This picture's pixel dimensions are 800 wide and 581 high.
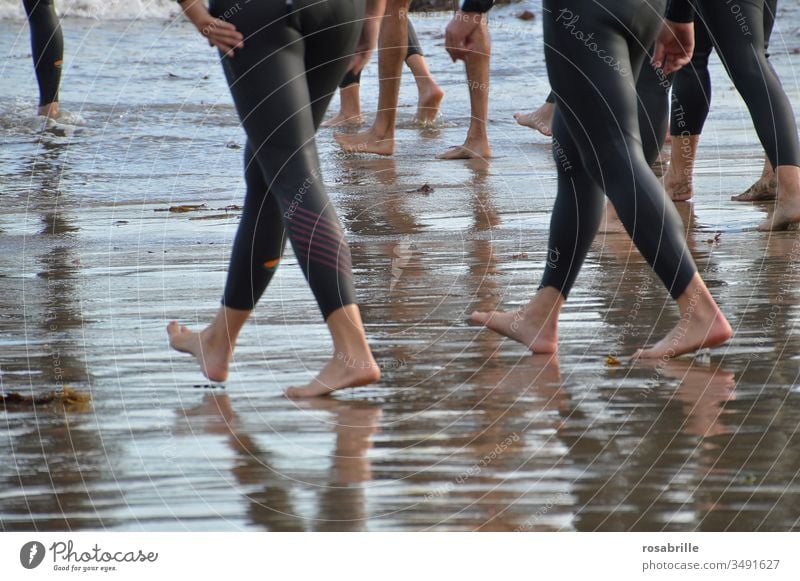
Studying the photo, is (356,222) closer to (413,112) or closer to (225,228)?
(225,228)

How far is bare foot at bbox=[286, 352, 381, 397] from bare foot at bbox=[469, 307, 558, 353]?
2.04ft

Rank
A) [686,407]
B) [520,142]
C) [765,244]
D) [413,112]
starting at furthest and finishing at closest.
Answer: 1. [413,112]
2. [520,142]
3. [765,244]
4. [686,407]

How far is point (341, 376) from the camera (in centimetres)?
338

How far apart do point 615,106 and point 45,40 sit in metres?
6.84

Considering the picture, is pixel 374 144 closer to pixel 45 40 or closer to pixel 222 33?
pixel 45 40

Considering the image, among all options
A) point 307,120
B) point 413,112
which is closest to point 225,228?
point 307,120

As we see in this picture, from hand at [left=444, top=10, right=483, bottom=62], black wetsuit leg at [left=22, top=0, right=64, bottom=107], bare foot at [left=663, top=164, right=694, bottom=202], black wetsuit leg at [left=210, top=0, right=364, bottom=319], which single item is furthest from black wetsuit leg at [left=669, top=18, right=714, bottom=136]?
black wetsuit leg at [left=22, top=0, right=64, bottom=107]

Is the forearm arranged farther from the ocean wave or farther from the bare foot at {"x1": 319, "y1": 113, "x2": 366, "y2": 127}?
the ocean wave

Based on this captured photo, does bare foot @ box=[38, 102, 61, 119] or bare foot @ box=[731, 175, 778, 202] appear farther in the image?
bare foot @ box=[38, 102, 61, 119]

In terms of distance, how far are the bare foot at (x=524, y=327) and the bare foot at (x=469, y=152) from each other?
3916 mm

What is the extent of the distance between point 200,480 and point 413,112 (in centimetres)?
792

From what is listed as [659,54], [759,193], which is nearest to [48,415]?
[659,54]

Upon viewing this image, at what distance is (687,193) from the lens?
6418 mm
